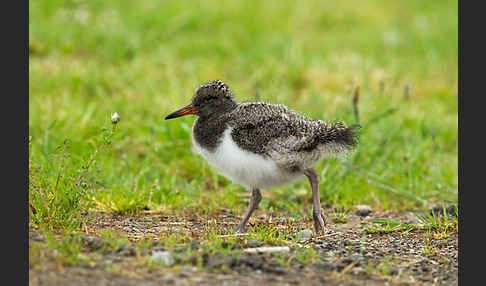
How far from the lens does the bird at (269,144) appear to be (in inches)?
166

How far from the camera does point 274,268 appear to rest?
11.5 feet

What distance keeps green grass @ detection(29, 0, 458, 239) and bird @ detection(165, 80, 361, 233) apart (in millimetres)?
771

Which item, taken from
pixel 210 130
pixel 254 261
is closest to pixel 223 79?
pixel 210 130

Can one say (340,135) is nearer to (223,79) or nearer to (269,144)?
(269,144)

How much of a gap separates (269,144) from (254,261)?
95 cm

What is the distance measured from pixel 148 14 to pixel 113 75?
179 centimetres

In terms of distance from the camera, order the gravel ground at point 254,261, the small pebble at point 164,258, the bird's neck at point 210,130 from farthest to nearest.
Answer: the bird's neck at point 210,130 < the small pebble at point 164,258 < the gravel ground at point 254,261

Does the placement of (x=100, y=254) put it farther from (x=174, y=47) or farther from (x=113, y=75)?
(x=174, y=47)

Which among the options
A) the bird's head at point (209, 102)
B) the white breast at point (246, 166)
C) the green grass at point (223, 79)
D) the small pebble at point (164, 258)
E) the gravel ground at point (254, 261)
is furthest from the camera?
the green grass at point (223, 79)

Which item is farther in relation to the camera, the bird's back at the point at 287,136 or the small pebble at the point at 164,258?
the bird's back at the point at 287,136

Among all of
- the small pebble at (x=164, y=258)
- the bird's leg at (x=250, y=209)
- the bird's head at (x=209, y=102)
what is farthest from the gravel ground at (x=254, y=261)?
the bird's head at (x=209, y=102)

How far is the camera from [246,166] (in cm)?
421

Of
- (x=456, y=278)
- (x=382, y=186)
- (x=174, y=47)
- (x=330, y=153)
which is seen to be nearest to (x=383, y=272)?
(x=456, y=278)

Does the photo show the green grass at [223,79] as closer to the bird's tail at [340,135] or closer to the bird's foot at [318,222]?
the bird's foot at [318,222]
